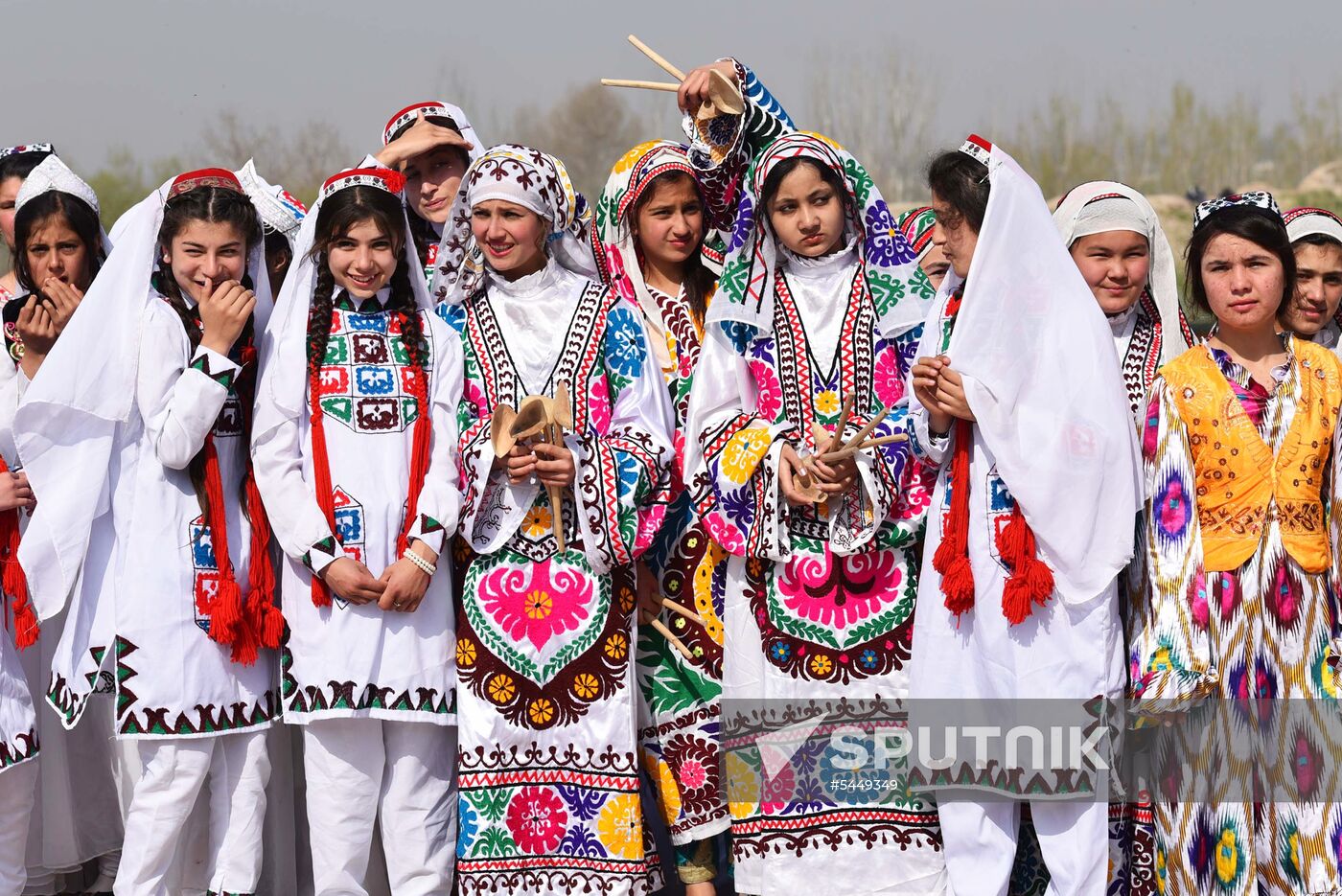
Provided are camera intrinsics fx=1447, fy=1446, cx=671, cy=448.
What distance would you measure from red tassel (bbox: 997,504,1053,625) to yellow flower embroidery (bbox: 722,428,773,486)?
694mm

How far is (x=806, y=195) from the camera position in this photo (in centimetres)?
406

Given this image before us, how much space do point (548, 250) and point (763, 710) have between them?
1.49m

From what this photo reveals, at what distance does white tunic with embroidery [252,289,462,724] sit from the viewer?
3916 millimetres

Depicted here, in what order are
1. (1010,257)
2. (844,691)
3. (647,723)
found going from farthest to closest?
(647,723) → (844,691) → (1010,257)

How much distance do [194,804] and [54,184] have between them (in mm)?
1905

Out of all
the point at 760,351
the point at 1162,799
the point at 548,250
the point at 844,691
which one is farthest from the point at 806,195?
the point at 1162,799

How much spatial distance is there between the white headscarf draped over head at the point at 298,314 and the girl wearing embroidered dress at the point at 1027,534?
1.58 meters

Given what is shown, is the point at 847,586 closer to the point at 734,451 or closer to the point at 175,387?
the point at 734,451

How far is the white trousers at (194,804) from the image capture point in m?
3.94

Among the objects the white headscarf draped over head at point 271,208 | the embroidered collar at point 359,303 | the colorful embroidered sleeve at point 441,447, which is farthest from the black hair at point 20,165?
the colorful embroidered sleeve at point 441,447

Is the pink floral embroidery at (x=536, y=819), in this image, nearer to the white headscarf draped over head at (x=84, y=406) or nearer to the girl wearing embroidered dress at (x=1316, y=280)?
the white headscarf draped over head at (x=84, y=406)

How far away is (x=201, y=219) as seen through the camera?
4082mm

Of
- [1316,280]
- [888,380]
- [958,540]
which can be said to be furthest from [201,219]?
[1316,280]

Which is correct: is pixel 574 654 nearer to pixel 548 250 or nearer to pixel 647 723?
pixel 647 723
